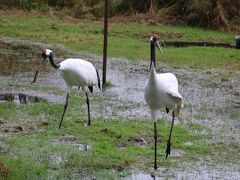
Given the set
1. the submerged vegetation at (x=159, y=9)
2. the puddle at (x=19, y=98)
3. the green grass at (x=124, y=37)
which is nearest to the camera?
the puddle at (x=19, y=98)

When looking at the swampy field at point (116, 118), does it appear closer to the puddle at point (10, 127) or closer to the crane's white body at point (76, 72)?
the puddle at point (10, 127)

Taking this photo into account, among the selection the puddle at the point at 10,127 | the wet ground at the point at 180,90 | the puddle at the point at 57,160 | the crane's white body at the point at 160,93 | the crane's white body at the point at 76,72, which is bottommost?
the wet ground at the point at 180,90

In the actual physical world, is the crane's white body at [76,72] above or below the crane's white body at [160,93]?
below

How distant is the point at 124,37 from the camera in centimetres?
2247

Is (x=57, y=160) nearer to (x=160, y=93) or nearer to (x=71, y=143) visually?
(x=71, y=143)

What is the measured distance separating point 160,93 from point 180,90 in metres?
6.00

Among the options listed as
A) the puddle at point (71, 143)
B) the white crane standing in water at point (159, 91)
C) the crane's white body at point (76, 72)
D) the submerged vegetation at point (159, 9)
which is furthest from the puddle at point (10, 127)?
the submerged vegetation at point (159, 9)

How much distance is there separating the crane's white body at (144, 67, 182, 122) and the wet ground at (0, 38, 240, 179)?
2.84 ft

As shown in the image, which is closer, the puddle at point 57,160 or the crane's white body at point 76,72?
the puddle at point 57,160

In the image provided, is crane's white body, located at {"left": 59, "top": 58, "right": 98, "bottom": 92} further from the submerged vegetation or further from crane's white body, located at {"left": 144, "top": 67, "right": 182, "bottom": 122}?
the submerged vegetation

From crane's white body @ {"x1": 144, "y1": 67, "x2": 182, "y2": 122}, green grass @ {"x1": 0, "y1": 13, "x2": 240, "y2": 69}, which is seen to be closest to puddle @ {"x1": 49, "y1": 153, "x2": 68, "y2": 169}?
crane's white body @ {"x1": 144, "y1": 67, "x2": 182, "y2": 122}

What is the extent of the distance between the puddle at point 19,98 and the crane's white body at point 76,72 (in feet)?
5.75

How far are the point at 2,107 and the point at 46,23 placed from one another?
13470 millimetres

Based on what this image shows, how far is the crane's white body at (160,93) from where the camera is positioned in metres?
8.21
